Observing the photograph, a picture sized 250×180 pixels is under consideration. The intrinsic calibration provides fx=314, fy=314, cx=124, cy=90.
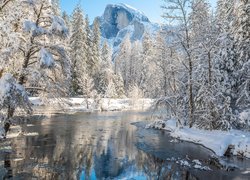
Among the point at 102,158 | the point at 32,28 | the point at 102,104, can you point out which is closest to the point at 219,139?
the point at 102,158

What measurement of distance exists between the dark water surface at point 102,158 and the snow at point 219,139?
2.66 feet

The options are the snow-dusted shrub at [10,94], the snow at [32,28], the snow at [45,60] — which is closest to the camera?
the snow-dusted shrub at [10,94]

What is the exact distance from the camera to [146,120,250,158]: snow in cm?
2047

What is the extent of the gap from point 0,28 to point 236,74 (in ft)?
64.2

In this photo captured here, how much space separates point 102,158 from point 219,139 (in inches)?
353

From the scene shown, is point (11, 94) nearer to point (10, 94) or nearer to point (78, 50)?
point (10, 94)

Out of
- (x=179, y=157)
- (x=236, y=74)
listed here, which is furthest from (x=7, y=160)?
(x=236, y=74)

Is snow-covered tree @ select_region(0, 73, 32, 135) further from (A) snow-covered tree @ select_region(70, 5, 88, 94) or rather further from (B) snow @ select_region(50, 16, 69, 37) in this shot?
(A) snow-covered tree @ select_region(70, 5, 88, 94)

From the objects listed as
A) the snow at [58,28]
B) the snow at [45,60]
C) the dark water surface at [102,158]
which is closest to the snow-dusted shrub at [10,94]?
the snow at [45,60]

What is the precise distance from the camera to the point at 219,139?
2247 centimetres

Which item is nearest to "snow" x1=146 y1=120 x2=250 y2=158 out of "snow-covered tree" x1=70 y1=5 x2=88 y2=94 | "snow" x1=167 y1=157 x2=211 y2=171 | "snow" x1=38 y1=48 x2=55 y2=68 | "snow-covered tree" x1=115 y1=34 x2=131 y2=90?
"snow" x1=167 y1=157 x2=211 y2=171

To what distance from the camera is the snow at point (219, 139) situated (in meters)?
20.5

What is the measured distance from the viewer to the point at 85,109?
5538 centimetres

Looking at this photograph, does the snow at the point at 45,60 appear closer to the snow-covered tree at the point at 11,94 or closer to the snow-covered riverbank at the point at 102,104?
the snow-covered tree at the point at 11,94
